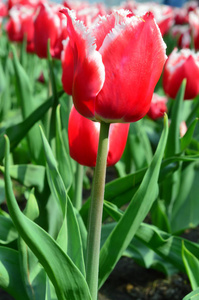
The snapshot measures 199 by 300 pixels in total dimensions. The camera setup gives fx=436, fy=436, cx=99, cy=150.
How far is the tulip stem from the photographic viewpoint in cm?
64

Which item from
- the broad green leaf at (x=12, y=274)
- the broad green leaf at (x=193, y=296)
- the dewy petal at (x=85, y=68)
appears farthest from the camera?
the broad green leaf at (x=12, y=274)

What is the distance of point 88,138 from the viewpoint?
77 cm

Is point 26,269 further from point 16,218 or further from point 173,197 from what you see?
point 173,197

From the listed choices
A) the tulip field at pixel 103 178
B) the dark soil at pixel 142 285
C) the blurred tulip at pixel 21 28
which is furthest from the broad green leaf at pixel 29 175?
the blurred tulip at pixel 21 28

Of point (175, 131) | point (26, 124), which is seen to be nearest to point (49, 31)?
point (26, 124)

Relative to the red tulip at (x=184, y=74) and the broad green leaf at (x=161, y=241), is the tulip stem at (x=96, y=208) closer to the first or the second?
the broad green leaf at (x=161, y=241)

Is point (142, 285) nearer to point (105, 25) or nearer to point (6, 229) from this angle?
point (6, 229)

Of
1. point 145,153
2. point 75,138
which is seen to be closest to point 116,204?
point 75,138

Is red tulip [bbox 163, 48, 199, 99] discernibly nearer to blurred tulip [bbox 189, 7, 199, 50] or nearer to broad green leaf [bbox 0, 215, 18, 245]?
broad green leaf [bbox 0, 215, 18, 245]

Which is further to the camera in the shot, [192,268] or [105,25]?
[192,268]

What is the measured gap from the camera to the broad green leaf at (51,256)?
606 millimetres

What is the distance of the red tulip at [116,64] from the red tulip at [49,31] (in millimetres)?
784

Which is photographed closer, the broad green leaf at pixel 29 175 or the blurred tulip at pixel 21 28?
the broad green leaf at pixel 29 175

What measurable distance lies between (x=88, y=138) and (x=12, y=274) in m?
0.30
